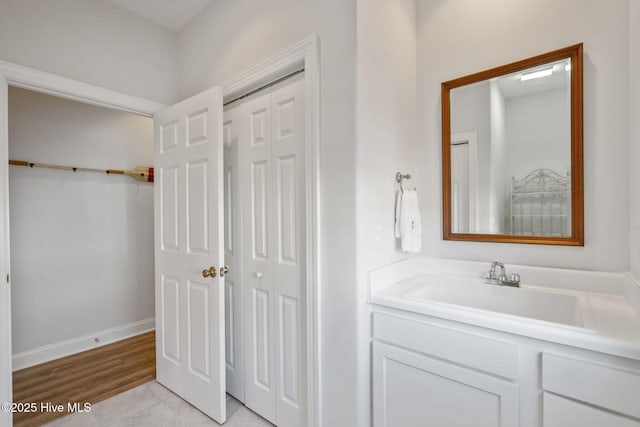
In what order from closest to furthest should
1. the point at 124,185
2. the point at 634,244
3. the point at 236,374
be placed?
1. the point at 634,244
2. the point at 236,374
3. the point at 124,185

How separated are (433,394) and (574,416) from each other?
446 mm

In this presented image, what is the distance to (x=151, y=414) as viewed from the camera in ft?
6.00

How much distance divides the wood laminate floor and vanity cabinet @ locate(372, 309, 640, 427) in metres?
1.97

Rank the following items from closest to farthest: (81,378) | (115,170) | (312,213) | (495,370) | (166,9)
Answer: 1. (495,370)
2. (312,213)
3. (166,9)
4. (81,378)
5. (115,170)

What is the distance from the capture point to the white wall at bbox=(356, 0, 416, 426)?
1357 mm

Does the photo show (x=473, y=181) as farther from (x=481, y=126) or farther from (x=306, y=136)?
(x=306, y=136)

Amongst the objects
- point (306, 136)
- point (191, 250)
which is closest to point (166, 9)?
point (306, 136)

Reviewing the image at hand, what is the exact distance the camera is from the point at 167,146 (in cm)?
208

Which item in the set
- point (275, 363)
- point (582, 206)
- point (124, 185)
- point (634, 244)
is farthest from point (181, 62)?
point (634, 244)

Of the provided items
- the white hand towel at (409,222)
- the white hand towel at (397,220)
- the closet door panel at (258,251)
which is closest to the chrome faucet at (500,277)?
the white hand towel at (409,222)

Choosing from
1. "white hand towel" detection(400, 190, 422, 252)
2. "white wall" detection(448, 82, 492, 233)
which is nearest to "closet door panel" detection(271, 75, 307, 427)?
"white hand towel" detection(400, 190, 422, 252)

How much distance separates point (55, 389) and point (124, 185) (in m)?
1.83

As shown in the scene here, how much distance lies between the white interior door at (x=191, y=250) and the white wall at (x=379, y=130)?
2.81 ft

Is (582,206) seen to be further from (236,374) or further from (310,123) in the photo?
(236,374)
